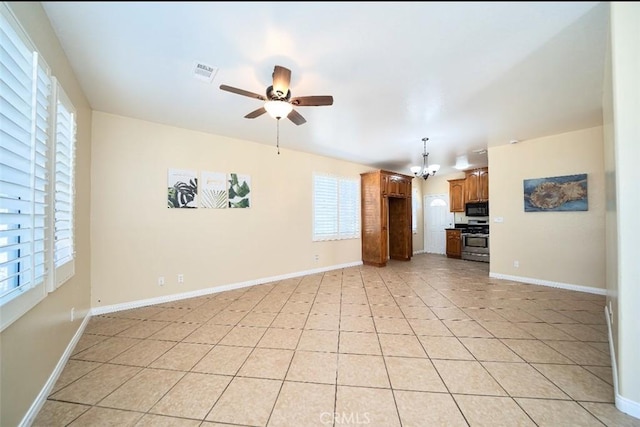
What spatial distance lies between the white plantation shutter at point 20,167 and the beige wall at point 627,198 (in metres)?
3.26

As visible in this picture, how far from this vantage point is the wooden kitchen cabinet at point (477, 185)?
6.23 meters

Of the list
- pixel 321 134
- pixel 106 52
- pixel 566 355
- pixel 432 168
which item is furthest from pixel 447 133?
pixel 106 52

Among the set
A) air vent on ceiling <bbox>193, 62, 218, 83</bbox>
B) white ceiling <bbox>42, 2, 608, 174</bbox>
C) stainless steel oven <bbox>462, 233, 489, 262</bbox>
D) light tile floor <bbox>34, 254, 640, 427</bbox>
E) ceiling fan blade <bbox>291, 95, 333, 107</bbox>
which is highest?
air vent on ceiling <bbox>193, 62, 218, 83</bbox>

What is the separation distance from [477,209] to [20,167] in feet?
26.3

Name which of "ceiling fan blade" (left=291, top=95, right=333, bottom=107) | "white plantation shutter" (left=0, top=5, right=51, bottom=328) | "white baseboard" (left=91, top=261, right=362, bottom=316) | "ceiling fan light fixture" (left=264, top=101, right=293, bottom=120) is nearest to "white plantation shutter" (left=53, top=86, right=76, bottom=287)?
"white plantation shutter" (left=0, top=5, right=51, bottom=328)

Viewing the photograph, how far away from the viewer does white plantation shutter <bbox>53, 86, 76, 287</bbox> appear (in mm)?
1858

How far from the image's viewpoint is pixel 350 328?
2.62 metres

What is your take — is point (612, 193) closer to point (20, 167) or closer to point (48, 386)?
point (20, 167)

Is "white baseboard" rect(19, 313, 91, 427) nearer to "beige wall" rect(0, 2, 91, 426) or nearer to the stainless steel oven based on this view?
"beige wall" rect(0, 2, 91, 426)

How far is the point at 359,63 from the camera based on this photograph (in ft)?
6.72

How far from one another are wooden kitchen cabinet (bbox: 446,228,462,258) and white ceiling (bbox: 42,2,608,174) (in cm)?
367

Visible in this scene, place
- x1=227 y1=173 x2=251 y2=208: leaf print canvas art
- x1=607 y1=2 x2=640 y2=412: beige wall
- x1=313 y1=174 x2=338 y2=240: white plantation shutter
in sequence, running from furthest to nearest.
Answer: x1=313 y1=174 x2=338 y2=240: white plantation shutter < x1=227 y1=173 x2=251 y2=208: leaf print canvas art < x1=607 y1=2 x2=640 y2=412: beige wall

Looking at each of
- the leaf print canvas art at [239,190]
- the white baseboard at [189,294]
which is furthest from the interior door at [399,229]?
the leaf print canvas art at [239,190]

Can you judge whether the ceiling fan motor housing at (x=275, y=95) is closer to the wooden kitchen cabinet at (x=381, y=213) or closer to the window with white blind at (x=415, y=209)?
the wooden kitchen cabinet at (x=381, y=213)
